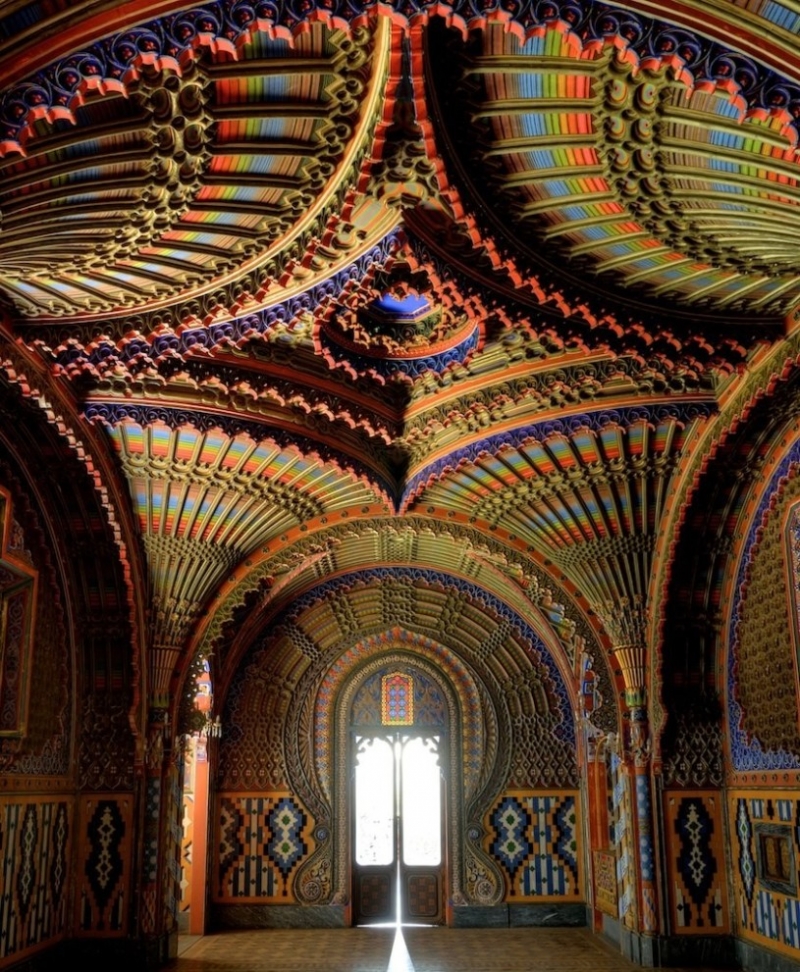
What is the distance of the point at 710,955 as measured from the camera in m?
11.6

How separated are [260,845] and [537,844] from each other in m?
4.54

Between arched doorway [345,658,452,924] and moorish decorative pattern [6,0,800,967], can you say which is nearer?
moorish decorative pattern [6,0,800,967]

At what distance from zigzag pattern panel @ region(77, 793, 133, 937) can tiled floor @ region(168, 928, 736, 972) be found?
1166mm

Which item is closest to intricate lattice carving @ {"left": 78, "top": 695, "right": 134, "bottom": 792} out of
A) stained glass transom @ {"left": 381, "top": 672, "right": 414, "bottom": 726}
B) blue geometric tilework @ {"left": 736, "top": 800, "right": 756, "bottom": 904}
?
stained glass transom @ {"left": 381, "top": 672, "right": 414, "bottom": 726}

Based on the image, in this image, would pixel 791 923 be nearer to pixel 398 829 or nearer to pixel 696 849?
pixel 696 849

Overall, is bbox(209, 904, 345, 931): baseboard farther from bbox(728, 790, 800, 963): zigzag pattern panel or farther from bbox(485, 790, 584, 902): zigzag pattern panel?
bbox(728, 790, 800, 963): zigzag pattern panel

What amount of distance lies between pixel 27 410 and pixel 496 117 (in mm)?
6080

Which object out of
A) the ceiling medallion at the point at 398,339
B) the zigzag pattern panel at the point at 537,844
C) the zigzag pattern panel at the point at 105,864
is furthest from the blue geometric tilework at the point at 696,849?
the zigzag pattern panel at the point at 105,864

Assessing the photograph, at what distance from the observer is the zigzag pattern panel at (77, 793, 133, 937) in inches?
466

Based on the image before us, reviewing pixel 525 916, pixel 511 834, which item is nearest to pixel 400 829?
pixel 511 834

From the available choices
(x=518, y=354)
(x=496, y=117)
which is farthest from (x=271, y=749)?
(x=496, y=117)

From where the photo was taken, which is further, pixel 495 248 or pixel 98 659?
pixel 98 659

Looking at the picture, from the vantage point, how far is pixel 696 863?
11898mm

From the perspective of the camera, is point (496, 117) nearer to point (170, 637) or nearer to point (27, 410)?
point (27, 410)
